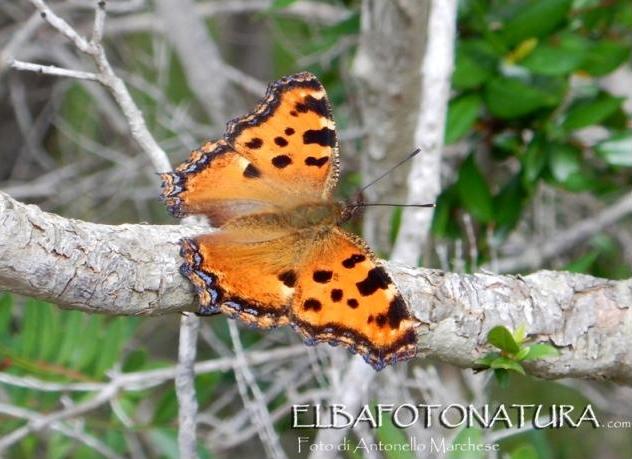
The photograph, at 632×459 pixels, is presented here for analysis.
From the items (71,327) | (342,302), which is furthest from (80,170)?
(342,302)

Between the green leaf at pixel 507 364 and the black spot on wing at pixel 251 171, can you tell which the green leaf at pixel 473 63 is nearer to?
the black spot on wing at pixel 251 171

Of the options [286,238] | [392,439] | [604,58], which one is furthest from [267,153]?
[604,58]

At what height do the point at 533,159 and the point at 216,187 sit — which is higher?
the point at 533,159

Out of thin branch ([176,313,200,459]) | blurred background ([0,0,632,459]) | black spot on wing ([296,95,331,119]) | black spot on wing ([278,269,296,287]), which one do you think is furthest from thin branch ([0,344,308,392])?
black spot on wing ([296,95,331,119])

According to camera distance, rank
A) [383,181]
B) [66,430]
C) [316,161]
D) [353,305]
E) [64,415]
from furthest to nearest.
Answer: [383,181], [66,430], [64,415], [316,161], [353,305]

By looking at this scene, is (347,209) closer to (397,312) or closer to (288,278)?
(288,278)

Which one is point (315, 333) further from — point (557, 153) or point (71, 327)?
point (557, 153)
